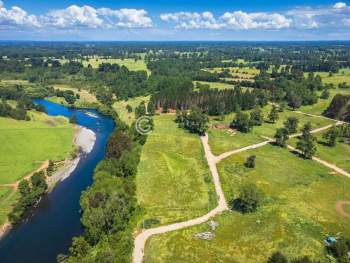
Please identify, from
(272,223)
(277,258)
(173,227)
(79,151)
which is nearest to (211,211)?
(173,227)

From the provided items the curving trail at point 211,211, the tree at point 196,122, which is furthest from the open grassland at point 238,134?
the tree at point 196,122

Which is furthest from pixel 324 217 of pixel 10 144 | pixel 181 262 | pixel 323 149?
pixel 10 144

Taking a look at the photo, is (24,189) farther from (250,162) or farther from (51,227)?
(250,162)

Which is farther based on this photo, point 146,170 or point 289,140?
point 289,140

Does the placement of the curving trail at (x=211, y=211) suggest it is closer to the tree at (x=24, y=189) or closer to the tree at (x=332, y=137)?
the tree at (x=332, y=137)

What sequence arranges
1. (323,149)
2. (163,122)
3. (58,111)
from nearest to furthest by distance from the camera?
1. (323,149)
2. (163,122)
3. (58,111)

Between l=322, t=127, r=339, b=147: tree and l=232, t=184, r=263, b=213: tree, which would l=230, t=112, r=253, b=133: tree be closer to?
l=322, t=127, r=339, b=147: tree

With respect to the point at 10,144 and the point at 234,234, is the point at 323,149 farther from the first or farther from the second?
the point at 10,144
